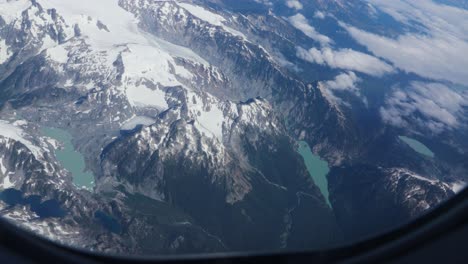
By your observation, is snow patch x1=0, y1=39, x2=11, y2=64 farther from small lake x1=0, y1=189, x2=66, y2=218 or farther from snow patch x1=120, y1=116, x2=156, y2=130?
small lake x1=0, y1=189, x2=66, y2=218

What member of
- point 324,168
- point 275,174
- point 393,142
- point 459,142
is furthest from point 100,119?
point 459,142

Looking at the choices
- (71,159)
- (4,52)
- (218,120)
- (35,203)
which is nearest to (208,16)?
(218,120)

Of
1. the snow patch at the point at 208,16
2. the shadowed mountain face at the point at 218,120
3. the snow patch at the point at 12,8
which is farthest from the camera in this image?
the snow patch at the point at 208,16

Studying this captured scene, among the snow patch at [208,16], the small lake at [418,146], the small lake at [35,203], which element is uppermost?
the small lake at [418,146]

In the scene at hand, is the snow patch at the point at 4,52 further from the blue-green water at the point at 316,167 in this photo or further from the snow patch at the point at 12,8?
the blue-green water at the point at 316,167

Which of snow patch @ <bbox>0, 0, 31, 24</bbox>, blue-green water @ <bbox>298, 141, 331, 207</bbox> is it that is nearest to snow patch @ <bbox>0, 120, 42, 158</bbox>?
blue-green water @ <bbox>298, 141, 331, 207</bbox>

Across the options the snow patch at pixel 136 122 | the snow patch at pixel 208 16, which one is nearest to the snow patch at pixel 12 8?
the snow patch at pixel 208 16
